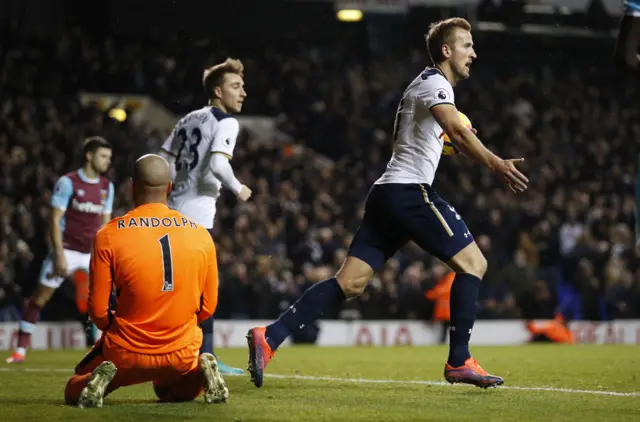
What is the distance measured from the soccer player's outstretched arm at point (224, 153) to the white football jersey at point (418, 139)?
155 cm

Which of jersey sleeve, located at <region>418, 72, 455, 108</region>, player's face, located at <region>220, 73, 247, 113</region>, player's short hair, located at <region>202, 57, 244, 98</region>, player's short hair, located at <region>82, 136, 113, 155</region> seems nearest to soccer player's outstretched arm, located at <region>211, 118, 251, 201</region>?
player's face, located at <region>220, 73, 247, 113</region>

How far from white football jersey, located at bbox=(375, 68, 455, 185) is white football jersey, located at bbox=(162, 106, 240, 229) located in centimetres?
186

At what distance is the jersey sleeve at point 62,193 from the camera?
11.7 metres

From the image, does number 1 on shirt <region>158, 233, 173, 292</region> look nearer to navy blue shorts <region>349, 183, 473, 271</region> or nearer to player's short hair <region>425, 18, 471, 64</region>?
navy blue shorts <region>349, 183, 473, 271</region>

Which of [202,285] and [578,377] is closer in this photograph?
[202,285]

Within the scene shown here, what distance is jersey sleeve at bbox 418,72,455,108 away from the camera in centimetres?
699

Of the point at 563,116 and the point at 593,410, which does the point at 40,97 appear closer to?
the point at 563,116

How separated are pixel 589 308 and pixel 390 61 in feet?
31.3

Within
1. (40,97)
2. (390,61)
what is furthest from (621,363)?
(390,61)

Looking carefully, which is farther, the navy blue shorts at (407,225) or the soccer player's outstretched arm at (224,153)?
the soccer player's outstretched arm at (224,153)

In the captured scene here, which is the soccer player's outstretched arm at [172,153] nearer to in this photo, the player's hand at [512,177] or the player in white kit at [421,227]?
the player in white kit at [421,227]

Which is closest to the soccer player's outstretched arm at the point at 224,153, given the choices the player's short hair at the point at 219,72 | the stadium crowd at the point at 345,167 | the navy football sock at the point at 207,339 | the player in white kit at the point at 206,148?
the player in white kit at the point at 206,148

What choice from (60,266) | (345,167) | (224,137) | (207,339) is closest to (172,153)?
(224,137)

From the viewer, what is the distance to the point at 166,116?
23.5 meters
